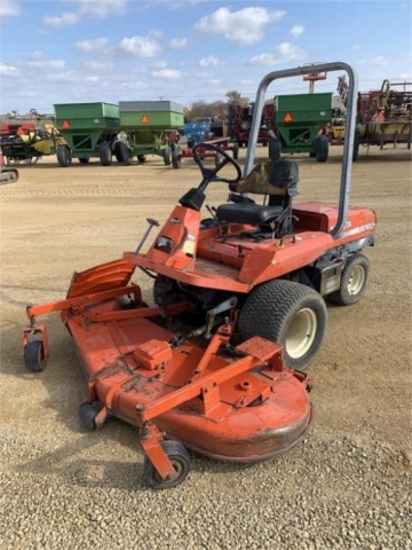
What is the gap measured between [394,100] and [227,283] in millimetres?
13289

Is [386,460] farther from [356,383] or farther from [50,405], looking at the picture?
[50,405]

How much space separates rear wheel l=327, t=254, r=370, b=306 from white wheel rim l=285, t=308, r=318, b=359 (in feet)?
3.12

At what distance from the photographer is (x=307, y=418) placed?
7.84 ft

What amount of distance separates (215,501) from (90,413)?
810 mm

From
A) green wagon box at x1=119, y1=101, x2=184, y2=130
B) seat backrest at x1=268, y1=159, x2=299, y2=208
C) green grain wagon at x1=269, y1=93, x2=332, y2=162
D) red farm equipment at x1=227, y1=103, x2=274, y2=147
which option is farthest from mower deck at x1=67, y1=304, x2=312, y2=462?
red farm equipment at x1=227, y1=103, x2=274, y2=147

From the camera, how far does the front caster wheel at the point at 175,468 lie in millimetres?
2084

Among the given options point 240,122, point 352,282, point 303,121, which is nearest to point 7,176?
point 240,122

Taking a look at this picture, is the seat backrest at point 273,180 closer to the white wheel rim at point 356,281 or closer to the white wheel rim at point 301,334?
the white wheel rim at point 301,334

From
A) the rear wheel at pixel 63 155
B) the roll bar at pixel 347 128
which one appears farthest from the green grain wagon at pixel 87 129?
the roll bar at pixel 347 128

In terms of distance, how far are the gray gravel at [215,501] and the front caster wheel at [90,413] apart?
88 mm

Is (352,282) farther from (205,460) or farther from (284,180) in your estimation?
(205,460)

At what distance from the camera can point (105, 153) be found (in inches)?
615

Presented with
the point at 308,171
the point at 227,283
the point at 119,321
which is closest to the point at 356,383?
the point at 227,283

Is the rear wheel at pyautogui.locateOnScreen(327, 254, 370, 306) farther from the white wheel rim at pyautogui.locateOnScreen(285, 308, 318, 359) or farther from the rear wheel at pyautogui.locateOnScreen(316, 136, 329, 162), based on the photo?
the rear wheel at pyautogui.locateOnScreen(316, 136, 329, 162)
